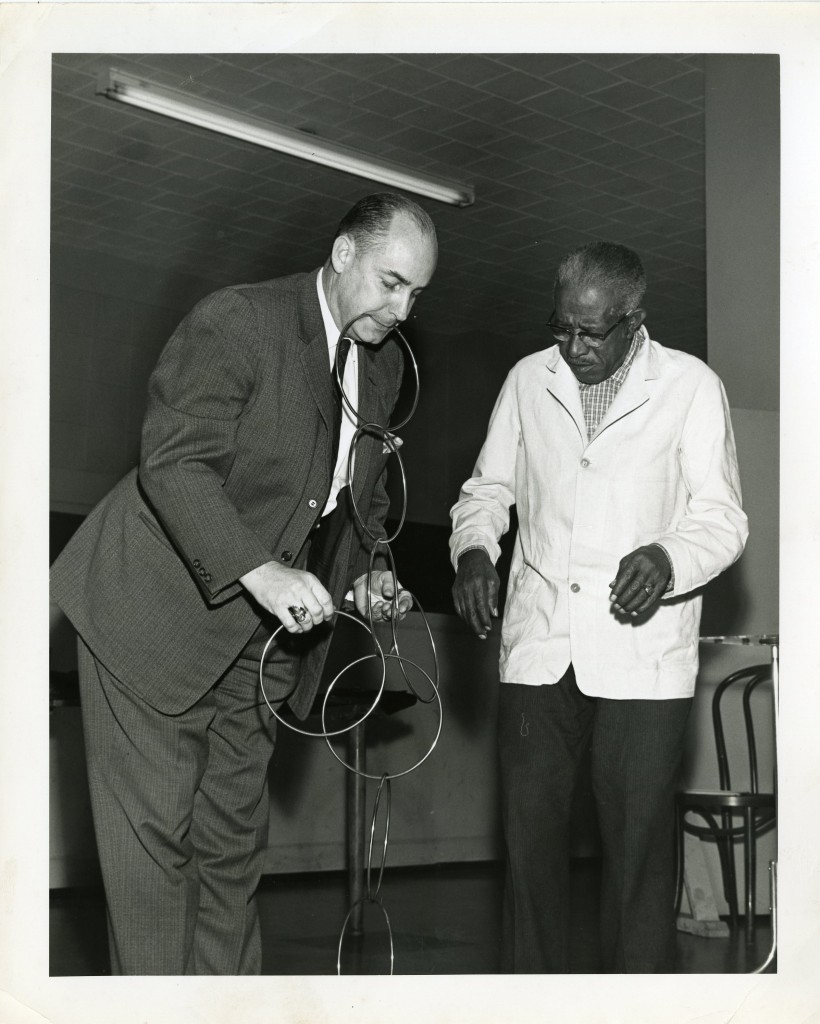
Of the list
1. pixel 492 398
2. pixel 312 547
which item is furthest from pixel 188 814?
pixel 492 398

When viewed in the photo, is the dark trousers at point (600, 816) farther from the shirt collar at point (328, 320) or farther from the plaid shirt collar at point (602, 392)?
the shirt collar at point (328, 320)

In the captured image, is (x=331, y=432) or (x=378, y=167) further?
(x=378, y=167)

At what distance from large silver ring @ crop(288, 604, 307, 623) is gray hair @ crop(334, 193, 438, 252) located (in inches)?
29.1

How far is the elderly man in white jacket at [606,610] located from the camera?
8.25ft

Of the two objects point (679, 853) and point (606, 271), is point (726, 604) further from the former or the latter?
point (606, 271)

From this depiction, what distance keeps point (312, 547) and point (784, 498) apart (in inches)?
39.5

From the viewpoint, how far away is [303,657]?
2607 mm

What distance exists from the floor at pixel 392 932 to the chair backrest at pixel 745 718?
1.70 feet

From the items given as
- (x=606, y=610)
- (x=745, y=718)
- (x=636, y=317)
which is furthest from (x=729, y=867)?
(x=636, y=317)

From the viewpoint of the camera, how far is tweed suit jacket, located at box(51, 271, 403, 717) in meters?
2.30

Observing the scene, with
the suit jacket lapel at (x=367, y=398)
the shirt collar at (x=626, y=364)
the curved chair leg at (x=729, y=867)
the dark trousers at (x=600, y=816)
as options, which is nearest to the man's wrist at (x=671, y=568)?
the dark trousers at (x=600, y=816)

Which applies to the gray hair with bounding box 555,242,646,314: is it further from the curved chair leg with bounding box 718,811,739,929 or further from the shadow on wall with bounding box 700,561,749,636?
the curved chair leg with bounding box 718,811,739,929
